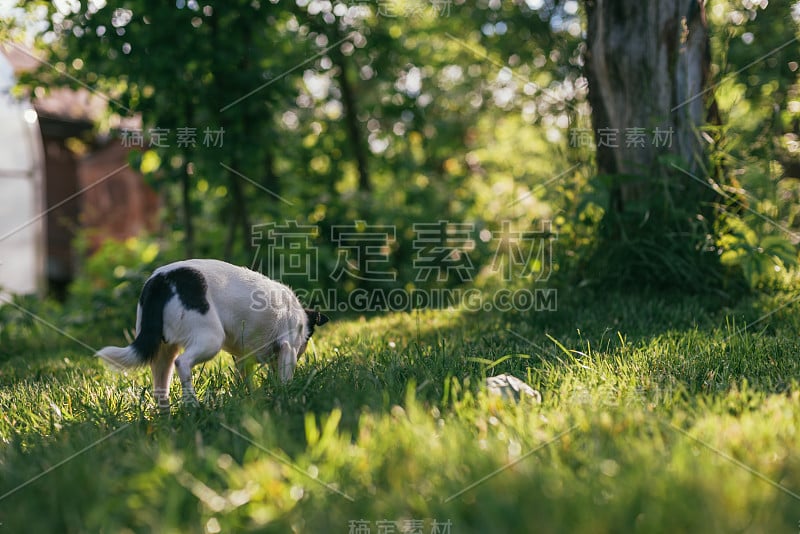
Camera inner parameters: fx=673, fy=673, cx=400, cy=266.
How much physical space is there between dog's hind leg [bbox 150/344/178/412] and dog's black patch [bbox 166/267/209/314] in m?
0.28

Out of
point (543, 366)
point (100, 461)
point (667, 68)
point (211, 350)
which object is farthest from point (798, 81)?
point (100, 461)

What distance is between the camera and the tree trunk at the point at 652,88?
482 centimetres

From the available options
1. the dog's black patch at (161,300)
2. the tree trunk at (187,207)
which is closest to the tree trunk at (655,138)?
the dog's black patch at (161,300)

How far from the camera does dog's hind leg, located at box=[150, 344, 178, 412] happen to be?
2.90 meters

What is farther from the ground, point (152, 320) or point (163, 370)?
point (152, 320)

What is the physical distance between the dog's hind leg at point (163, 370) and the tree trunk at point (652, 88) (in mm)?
3285

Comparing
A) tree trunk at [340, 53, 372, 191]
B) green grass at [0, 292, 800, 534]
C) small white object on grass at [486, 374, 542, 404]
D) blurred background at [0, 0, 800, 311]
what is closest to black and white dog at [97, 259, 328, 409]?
green grass at [0, 292, 800, 534]

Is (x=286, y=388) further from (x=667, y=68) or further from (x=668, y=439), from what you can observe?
(x=667, y=68)

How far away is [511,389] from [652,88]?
3.27m

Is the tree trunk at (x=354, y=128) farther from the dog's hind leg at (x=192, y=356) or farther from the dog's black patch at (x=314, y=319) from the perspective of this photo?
the dog's hind leg at (x=192, y=356)

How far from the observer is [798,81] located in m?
6.47

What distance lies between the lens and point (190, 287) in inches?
108

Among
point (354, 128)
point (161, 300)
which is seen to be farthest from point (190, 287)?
point (354, 128)

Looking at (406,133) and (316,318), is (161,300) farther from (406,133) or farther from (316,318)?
(406,133)
